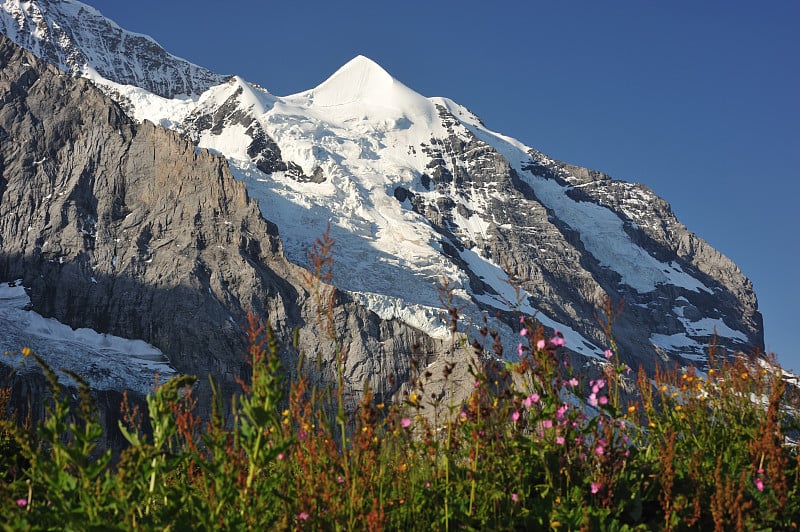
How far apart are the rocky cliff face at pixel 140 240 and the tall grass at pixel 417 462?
102693mm

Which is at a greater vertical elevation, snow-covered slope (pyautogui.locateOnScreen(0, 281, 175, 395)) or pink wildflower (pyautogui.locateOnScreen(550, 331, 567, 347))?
pink wildflower (pyautogui.locateOnScreen(550, 331, 567, 347))

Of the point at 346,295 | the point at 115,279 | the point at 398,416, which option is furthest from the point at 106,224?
the point at 398,416

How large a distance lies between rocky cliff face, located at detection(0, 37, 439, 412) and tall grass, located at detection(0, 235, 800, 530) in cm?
10269

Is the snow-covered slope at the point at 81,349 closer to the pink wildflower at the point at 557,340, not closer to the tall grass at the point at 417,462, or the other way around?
the tall grass at the point at 417,462

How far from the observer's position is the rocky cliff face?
118 m

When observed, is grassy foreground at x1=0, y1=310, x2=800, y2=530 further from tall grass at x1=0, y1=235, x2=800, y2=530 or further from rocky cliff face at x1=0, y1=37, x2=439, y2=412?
rocky cliff face at x1=0, y1=37, x2=439, y2=412

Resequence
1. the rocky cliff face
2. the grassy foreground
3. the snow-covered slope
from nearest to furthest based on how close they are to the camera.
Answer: the grassy foreground, the snow-covered slope, the rocky cliff face

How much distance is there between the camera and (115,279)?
123 m

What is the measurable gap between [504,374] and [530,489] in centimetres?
84

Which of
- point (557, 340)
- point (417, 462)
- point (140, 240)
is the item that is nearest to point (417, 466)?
point (417, 462)

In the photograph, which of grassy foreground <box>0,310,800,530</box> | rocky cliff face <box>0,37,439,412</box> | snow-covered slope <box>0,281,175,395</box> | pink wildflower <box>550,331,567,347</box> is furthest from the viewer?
rocky cliff face <box>0,37,439,412</box>

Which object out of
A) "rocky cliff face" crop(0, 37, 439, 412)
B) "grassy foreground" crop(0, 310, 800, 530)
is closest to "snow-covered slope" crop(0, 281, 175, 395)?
"rocky cliff face" crop(0, 37, 439, 412)

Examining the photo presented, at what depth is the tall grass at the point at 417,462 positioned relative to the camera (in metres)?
3.30

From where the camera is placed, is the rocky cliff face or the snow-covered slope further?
the rocky cliff face
